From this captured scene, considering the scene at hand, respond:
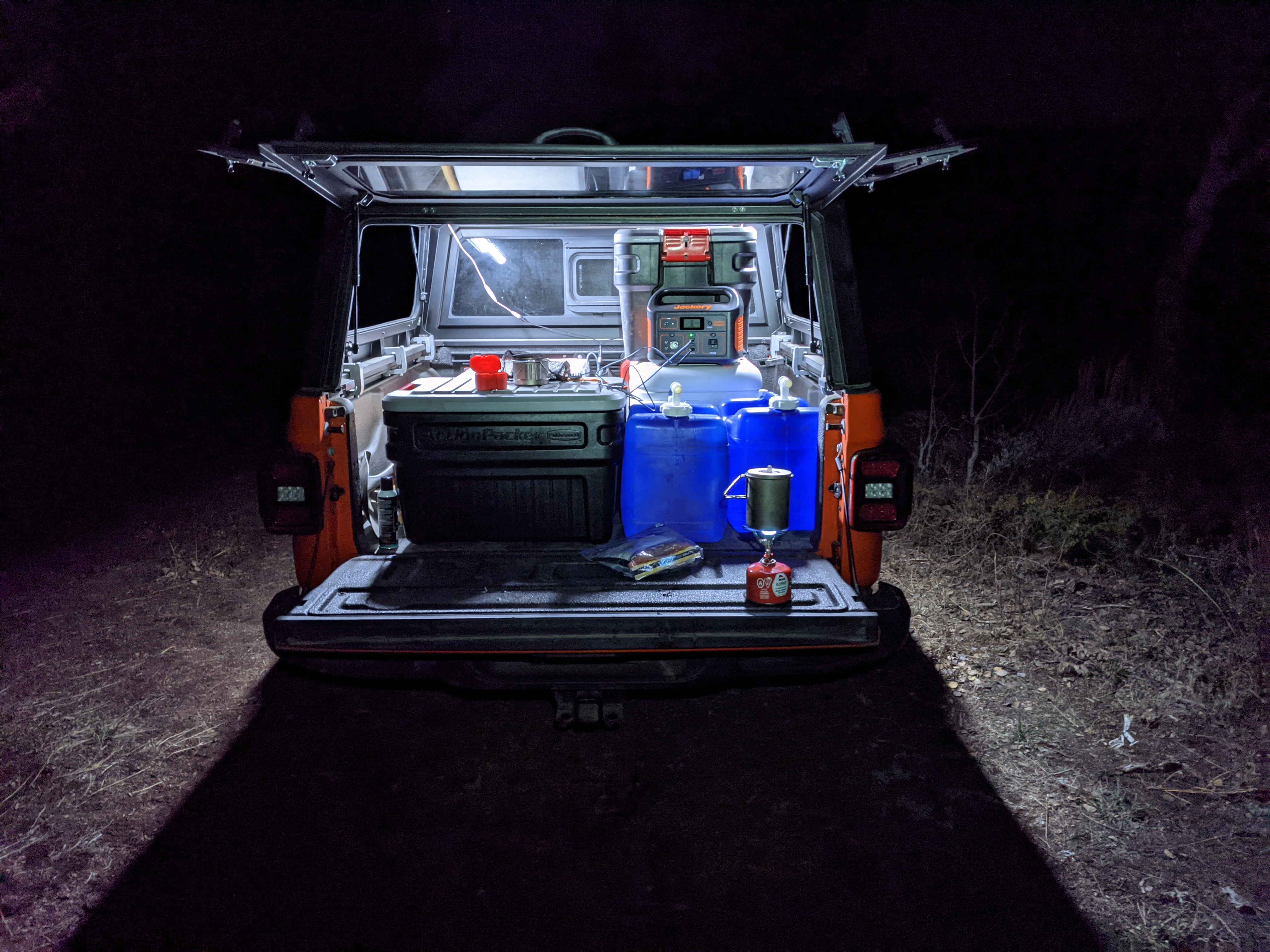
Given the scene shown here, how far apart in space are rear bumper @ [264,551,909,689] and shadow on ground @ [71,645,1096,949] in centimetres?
22

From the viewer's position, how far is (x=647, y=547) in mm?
3061

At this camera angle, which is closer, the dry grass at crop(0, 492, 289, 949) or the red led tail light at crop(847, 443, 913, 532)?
the dry grass at crop(0, 492, 289, 949)

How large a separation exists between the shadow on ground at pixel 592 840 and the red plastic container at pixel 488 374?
124 centimetres

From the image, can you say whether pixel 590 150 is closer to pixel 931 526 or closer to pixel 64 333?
pixel 931 526

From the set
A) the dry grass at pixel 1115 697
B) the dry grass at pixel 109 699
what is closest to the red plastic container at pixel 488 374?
the dry grass at pixel 109 699

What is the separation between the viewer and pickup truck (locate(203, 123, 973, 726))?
8.55 ft

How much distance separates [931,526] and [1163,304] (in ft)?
17.8

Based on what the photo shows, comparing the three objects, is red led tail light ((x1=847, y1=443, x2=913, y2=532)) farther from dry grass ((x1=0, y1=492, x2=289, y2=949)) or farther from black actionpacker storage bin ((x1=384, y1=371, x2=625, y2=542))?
dry grass ((x1=0, y1=492, x2=289, y2=949))

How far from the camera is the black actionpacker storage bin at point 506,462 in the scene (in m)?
3.15

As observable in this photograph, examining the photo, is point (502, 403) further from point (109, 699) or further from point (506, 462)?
point (109, 699)

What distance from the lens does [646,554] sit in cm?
300

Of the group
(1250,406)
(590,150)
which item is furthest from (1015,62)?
(590,150)

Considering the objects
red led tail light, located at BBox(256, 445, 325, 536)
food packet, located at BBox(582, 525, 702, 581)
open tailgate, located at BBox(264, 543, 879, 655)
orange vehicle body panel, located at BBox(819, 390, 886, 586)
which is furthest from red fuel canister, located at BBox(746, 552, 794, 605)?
red led tail light, located at BBox(256, 445, 325, 536)

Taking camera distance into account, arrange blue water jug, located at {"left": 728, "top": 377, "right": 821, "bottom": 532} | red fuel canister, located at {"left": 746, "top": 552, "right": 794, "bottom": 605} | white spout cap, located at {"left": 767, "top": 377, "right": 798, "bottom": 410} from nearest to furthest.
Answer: red fuel canister, located at {"left": 746, "top": 552, "right": 794, "bottom": 605}
white spout cap, located at {"left": 767, "top": 377, "right": 798, "bottom": 410}
blue water jug, located at {"left": 728, "top": 377, "right": 821, "bottom": 532}
